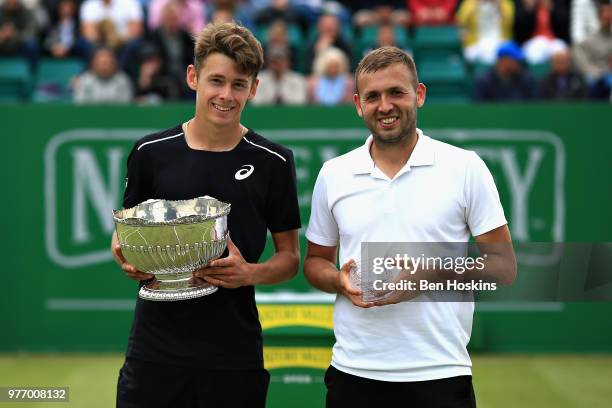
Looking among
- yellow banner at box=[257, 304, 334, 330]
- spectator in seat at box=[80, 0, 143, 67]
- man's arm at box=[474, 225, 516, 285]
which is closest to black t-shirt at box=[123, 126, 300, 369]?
man's arm at box=[474, 225, 516, 285]

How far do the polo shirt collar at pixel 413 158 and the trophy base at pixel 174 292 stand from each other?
2.06 ft

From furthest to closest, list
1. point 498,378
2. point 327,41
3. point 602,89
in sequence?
point 327,41 < point 602,89 < point 498,378

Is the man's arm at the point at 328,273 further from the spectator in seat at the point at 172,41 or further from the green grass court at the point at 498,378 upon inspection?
the spectator in seat at the point at 172,41

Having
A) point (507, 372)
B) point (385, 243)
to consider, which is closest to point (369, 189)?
point (385, 243)

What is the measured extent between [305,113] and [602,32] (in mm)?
4267

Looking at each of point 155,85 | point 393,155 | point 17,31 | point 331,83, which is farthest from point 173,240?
point 17,31

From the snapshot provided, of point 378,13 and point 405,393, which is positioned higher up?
point 378,13

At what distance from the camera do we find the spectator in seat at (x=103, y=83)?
8.93 metres

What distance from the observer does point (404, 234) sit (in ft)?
10.4

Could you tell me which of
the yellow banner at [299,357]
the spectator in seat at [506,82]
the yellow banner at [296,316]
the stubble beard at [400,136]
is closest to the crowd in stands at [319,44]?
the spectator in seat at [506,82]

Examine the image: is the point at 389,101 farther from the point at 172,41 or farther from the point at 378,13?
the point at 378,13

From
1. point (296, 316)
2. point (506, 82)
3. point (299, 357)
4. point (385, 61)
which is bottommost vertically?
point (299, 357)

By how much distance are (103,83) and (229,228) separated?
5.98m

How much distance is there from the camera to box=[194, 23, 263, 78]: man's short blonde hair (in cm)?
326
